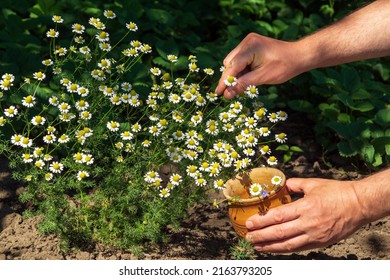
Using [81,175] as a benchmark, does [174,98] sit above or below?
above

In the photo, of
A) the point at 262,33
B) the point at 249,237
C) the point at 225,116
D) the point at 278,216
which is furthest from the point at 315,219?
the point at 262,33

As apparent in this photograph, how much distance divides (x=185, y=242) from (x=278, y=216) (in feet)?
2.81

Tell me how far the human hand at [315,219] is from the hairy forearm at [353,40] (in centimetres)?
93

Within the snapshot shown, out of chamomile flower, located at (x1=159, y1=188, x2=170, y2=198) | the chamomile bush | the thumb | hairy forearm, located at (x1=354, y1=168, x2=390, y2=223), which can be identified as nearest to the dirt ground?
the chamomile bush

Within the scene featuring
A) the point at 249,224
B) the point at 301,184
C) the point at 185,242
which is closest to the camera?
the point at 249,224

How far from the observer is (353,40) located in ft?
13.4

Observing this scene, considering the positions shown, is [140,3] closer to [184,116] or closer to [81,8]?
[81,8]

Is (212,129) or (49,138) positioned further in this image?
(212,129)

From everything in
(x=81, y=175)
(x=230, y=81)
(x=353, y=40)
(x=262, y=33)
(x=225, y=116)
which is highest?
(x=353, y=40)

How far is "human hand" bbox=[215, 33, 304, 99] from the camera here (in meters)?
3.82

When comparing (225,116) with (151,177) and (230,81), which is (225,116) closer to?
(230,81)

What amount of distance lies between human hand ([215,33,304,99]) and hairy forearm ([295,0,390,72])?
0.40 ft

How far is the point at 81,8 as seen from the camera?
5.29m

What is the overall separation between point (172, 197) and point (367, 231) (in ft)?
3.97
